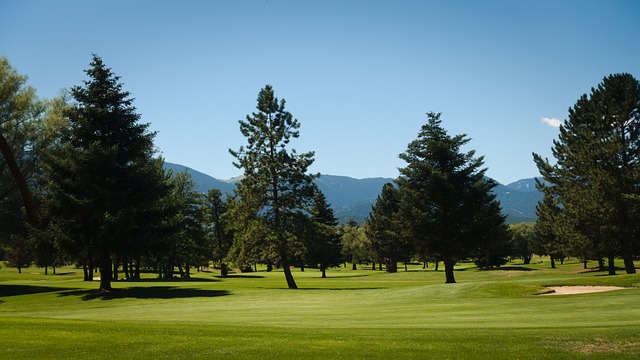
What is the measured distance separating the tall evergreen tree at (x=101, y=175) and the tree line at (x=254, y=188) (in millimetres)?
95

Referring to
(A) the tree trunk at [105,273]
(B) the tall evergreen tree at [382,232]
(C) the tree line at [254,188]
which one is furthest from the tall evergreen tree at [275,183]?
(B) the tall evergreen tree at [382,232]

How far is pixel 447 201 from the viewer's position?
1880 inches

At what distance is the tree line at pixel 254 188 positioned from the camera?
1379 inches

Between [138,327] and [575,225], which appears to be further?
[575,225]

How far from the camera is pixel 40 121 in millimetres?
42000

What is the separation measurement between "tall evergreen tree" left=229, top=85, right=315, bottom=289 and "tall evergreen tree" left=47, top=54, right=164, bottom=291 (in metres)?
9.78

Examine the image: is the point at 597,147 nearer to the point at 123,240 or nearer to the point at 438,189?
the point at 438,189

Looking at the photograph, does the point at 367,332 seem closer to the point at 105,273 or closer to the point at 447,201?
the point at 105,273

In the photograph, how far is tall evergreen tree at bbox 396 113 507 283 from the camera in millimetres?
47281

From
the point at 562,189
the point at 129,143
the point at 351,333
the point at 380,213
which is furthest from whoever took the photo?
the point at 380,213

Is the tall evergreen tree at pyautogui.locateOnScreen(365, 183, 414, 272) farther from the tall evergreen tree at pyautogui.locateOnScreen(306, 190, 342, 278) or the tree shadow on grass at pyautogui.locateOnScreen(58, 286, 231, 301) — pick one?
the tree shadow on grass at pyautogui.locateOnScreen(58, 286, 231, 301)

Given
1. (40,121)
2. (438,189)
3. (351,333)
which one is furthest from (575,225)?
(40,121)

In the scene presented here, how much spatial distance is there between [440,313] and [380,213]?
74.0m

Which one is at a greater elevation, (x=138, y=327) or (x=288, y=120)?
(x=288, y=120)
